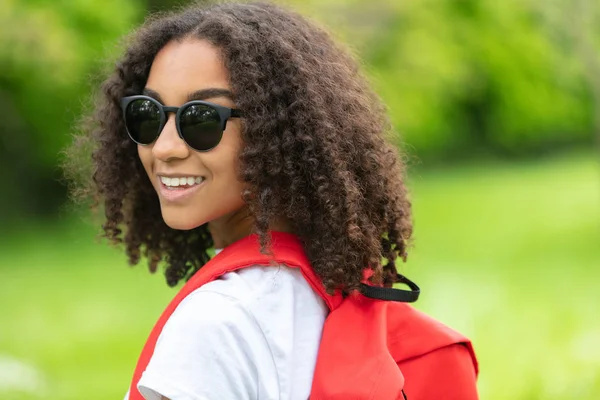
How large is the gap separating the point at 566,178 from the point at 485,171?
227cm

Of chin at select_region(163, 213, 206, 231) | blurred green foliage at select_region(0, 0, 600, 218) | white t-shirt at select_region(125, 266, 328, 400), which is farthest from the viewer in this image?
blurred green foliage at select_region(0, 0, 600, 218)

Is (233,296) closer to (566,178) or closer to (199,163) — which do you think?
(199,163)

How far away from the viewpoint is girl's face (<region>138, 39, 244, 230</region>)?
2.04 meters

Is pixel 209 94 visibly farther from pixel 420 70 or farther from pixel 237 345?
pixel 420 70

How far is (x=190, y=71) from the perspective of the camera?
2049 millimetres

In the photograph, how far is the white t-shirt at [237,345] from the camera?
173 centimetres

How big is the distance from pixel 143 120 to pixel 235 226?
14.8 inches

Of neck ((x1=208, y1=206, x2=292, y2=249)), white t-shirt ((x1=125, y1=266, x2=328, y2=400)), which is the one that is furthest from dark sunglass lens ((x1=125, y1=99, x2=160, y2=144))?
white t-shirt ((x1=125, y1=266, x2=328, y2=400))

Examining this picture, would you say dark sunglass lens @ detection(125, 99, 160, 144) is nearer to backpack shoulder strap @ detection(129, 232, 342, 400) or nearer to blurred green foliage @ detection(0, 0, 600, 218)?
backpack shoulder strap @ detection(129, 232, 342, 400)

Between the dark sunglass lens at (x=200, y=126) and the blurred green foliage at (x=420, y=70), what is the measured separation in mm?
856

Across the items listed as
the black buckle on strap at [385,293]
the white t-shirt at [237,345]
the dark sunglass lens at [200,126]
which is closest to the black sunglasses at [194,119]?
the dark sunglass lens at [200,126]

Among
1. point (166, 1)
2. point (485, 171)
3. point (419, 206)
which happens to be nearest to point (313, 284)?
point (166, 1)

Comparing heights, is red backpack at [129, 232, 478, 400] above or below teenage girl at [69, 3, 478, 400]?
below

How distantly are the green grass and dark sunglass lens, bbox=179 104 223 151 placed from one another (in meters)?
1.22
